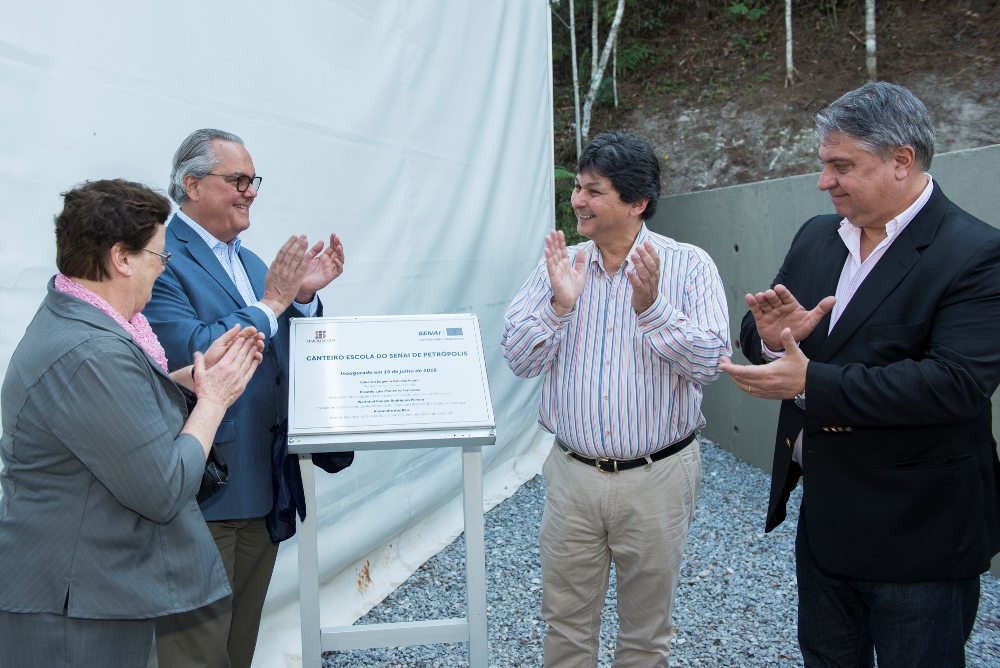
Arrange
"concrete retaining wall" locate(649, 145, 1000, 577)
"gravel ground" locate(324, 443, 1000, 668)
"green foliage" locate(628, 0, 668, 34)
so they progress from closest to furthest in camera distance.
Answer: "gravel ground" locate(324, 443, 1000, 668) → "concrete retaining wall" locate(649, 145, 1000, 577) → "green foliage" locate(628, 0, 668, 34)

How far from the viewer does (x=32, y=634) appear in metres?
1.38

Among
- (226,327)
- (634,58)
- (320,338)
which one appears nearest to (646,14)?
(634,58)

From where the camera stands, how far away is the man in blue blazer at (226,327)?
183 cm

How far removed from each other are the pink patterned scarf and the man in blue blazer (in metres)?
0.19

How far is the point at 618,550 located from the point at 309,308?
1131 mm

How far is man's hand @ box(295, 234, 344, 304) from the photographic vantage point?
219 cm

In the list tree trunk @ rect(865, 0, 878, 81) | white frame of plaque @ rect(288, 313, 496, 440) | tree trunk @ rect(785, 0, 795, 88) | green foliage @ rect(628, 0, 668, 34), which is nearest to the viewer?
white frame of plaque @ rect(288, 313, 496, 440)

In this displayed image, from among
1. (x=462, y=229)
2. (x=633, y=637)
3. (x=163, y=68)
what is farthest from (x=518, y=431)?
(x=163, y=68)

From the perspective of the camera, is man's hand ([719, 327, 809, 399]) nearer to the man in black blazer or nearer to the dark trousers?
the man in black blazer

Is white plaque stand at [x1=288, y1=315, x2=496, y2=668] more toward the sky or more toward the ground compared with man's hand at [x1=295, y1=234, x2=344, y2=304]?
more toward the ground

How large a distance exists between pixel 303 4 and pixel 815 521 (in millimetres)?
2503

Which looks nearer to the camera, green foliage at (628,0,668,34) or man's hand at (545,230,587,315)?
man's hand at (545,230,587,315)

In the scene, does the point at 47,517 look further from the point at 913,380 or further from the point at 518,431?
the point at 518,431

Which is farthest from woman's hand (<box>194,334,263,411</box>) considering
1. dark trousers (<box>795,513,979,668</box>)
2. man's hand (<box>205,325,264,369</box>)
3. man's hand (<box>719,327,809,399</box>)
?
dark trousers (<box>795,513,979,668</box>)
